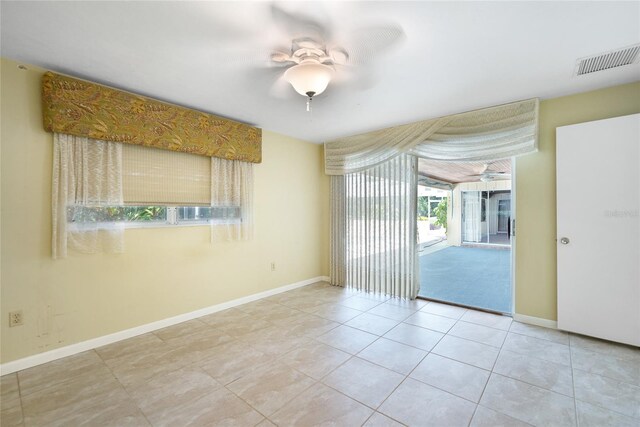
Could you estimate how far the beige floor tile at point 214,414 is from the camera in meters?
1.66

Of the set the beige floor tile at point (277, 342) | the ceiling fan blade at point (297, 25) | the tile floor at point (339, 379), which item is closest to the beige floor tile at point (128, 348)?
the tile floor at point (339, 379)

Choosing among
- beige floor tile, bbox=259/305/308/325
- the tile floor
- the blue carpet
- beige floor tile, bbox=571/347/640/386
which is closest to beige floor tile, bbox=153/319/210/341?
the tile floor

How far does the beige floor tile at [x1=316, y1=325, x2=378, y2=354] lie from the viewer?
2.55 m

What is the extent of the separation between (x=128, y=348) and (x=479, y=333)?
136 inches

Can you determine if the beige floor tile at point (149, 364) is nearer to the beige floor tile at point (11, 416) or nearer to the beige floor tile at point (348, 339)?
the beige floor tile at point (11, 416)

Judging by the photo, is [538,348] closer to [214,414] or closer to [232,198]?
[214,414]

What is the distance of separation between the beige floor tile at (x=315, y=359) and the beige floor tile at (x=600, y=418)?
1537 mm

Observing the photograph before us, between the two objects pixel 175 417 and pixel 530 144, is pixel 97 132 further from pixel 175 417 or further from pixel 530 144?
pixel 530 144

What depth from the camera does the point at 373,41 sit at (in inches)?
75.6

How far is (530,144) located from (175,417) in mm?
3907

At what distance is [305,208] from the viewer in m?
4.68

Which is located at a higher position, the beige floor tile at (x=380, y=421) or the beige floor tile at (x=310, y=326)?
the beige floor tile at (x=310, y=326)

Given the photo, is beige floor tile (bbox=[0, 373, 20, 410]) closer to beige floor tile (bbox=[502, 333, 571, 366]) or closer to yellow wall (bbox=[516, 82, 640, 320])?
beige floor tile (bbox=[502, 333, 571, 366])

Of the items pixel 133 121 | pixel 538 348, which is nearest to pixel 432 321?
pixel 538 348
